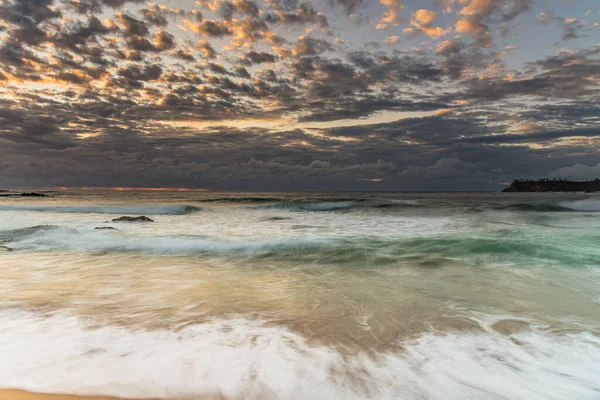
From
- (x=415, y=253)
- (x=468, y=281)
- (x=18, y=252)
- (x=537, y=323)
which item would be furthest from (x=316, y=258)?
(x=18, y=252)

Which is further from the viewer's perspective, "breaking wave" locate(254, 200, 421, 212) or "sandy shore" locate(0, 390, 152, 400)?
"breaking wave" locate(254, 200, 421, 212)

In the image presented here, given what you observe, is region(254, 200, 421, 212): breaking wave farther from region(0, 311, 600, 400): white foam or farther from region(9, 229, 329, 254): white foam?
region(0, 311, 600, 400): white foam

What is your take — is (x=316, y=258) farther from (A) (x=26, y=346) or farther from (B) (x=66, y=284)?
(A) (x=26, y=346)

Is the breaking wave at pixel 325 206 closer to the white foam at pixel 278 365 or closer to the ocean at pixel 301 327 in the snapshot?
the ocean at pixel 301 327

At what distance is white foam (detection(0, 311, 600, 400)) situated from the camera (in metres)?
2.56

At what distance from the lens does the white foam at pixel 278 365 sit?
8.39ft

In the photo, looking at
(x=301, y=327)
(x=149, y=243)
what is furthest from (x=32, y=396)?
(x=149, y=243)

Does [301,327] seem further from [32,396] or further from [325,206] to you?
[325,206]

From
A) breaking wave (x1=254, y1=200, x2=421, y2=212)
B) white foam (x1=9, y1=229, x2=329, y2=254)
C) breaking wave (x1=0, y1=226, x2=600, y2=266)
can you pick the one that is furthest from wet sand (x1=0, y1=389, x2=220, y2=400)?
breaking wave (x1=254, y1=200, x2=421, y2=212)

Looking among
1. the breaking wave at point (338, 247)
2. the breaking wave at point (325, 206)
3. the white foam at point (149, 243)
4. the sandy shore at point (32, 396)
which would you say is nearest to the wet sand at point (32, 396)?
the sandy shore at point (32, 396)

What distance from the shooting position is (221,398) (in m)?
2.44

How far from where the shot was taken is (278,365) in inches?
115

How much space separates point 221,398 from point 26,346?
205 cm

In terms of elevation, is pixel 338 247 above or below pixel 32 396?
below
